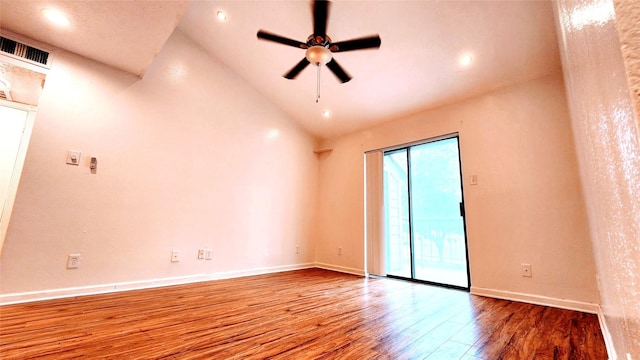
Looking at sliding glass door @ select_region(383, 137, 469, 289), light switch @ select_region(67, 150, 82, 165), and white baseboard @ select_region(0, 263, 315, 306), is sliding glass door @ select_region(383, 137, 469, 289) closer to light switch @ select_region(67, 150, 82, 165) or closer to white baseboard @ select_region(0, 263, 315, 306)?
white baseboard @ select_region(0, 263, 315, 306)

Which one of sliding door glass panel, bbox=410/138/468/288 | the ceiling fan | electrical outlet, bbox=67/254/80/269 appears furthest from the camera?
sliding door glass panel, bbox=410/138/468/288

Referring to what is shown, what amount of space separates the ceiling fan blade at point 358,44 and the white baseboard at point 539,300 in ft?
9.22

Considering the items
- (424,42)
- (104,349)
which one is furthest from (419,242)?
(104,349)

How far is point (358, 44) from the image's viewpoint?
7.66ft

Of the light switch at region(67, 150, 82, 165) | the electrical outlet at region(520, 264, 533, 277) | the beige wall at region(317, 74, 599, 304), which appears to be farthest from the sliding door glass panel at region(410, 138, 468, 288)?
the light switch at region(67, 150, 82, 165)

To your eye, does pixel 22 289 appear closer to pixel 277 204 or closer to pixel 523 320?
pixel 277 204

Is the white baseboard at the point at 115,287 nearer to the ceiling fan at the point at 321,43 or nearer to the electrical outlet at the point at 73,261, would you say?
the electrical outlet at the point at 73,261

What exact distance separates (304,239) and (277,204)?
2.76 ft

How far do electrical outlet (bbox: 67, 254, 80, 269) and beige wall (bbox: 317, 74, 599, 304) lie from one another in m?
4.11

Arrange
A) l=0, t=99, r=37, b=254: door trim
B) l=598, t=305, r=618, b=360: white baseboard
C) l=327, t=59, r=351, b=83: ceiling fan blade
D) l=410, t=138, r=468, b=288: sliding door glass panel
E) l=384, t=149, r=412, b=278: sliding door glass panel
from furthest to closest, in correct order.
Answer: l=384, t=149, r=412, b=278: sliding door glass panel < l=410, t=138, r=468, b=288: sliding door glass panel < l=327, t=59, r=351, b=83: ceiling fan blade < l=0, t=99, r=37, b=254: door trim < l=598, t=305, r=618, b=360: white baseboard

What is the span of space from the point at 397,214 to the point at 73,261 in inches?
153

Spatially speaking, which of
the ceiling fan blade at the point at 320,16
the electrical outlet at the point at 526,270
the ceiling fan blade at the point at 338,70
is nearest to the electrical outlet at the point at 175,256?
the ceiling fan blade at the point at 338,70

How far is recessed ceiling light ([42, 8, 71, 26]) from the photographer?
2105mm

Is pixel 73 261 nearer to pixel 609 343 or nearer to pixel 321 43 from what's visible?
pixel 321 43
